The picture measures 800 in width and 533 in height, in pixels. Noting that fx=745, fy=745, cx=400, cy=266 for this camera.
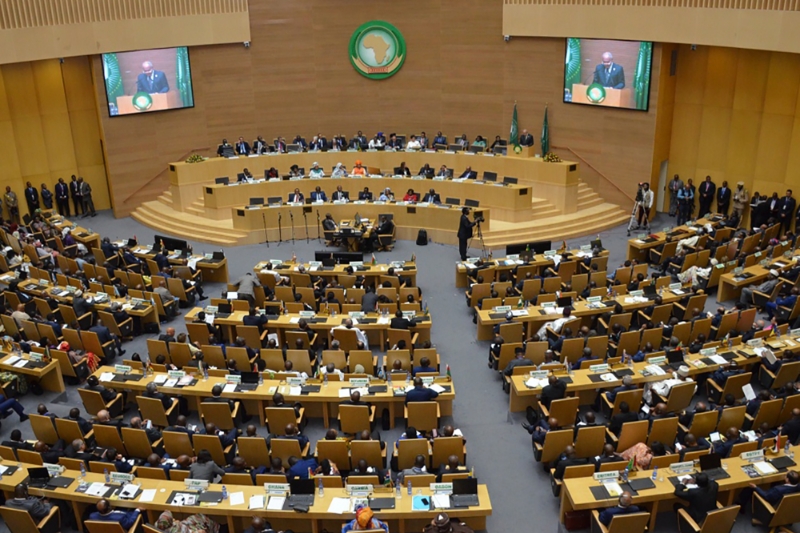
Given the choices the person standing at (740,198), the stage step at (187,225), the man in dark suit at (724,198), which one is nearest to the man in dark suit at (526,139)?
the man in dark suit at (724,198)

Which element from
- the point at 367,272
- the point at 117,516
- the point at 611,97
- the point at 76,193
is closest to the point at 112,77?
the point at 76,193

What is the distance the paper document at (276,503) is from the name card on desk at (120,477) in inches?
83.0

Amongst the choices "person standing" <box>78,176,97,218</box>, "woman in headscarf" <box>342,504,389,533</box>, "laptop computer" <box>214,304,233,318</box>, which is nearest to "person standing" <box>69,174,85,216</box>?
"person standing" <box>78,176,97,218</box>

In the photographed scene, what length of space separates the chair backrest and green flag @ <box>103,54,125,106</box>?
51.2 feet

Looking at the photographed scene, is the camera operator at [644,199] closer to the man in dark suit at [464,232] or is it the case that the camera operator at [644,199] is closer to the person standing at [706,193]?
the person standing at [706,193]

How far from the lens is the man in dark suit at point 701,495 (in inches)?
386

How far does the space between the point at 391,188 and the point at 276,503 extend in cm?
1547

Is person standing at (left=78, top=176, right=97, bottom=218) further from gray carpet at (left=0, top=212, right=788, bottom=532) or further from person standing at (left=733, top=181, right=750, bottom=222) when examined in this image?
person standing at (left=733, top=181, right=750, bottom=222)

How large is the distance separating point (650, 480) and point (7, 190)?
2180 cm

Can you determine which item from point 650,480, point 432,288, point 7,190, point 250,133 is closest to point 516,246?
point 432,288

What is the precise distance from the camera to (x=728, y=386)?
41.6ft

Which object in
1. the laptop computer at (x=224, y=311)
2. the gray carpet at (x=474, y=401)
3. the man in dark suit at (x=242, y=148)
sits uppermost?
the man in dark suit at (x=242, y=148)

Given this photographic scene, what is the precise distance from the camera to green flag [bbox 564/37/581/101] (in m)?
24.0

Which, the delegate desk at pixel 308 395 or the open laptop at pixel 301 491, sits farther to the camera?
the delegate desk at pixel 308 395
